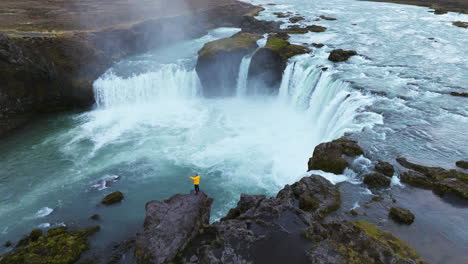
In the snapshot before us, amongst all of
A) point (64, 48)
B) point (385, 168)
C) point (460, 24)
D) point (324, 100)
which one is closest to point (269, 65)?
point (324, 100)

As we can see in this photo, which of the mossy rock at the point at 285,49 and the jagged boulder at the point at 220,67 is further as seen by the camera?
Answer: the jagged boulder at the point at 220,67

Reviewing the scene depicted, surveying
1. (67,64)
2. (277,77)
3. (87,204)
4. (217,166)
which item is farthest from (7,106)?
(277,77)

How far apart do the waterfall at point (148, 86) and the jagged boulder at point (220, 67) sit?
1526 millimetres

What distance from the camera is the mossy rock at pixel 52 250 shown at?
16475 millimetres

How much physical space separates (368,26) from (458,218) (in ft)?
161

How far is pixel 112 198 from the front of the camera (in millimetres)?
22578

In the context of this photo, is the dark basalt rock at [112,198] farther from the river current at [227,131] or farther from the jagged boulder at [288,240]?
the jagged boulder at [288,240]

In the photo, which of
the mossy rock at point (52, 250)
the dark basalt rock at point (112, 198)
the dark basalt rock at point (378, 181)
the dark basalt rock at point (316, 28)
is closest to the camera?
the mossy rock at point (52, 250)

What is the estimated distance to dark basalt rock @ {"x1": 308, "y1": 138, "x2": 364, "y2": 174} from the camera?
1942 centimetres

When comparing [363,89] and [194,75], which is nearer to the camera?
[363,89]

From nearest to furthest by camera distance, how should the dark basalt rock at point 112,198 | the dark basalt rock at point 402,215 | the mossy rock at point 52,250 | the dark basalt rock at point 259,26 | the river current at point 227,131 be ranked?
1. the dark basalt rock at point 402,215
2. the mossy rock at point 52,250
3. the river current at point 227,131
4. the dark basalt rock at point 112,198
5. the dark basalt rock at point 259,26

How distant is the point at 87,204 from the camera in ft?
73.5

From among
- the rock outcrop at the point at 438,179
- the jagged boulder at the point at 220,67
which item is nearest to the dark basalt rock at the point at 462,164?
the rock outcrop at the point at 438,179

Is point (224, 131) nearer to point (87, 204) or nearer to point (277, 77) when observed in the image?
point (277, 77)
